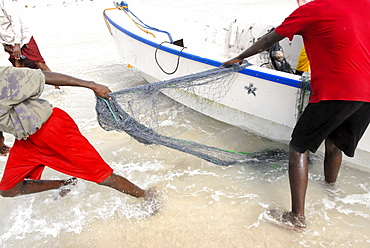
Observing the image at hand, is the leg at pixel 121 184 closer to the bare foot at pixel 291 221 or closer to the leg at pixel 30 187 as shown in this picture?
the leg at pixel 30 187

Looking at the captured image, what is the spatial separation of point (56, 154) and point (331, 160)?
238cm

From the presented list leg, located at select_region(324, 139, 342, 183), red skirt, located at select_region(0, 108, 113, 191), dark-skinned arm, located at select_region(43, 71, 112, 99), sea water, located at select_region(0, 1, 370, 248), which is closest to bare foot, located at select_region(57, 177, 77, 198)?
sea water, located at select_region(0, 1, 370, 248)

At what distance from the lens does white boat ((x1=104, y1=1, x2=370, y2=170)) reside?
2.69m

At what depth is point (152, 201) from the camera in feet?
8.49

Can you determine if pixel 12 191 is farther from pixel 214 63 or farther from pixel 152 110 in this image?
pixel 214 63

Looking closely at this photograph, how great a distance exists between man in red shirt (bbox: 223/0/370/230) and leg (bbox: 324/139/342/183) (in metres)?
0.31

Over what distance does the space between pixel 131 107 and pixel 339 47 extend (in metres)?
1.90

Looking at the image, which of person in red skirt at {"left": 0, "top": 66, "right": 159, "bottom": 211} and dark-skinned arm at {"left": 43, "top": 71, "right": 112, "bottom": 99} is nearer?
person in red skirt at {"left": 0, "top": 66, "right": 159, "bottom": 211}

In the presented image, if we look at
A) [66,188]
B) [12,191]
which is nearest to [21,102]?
[12,191]

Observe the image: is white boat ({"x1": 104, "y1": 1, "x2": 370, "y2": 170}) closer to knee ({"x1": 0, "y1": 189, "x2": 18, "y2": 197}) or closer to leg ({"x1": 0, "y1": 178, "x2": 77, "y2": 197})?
leg ({"x1": 0, "y1": 178, "x2": 77, "y2": 197})

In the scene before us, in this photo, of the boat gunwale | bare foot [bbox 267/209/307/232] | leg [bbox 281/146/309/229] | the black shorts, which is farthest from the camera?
the boat gunwale

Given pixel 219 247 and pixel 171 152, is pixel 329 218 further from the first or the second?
pixel 171 152

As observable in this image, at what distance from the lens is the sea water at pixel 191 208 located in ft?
7.39

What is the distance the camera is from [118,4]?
17.8 ft
